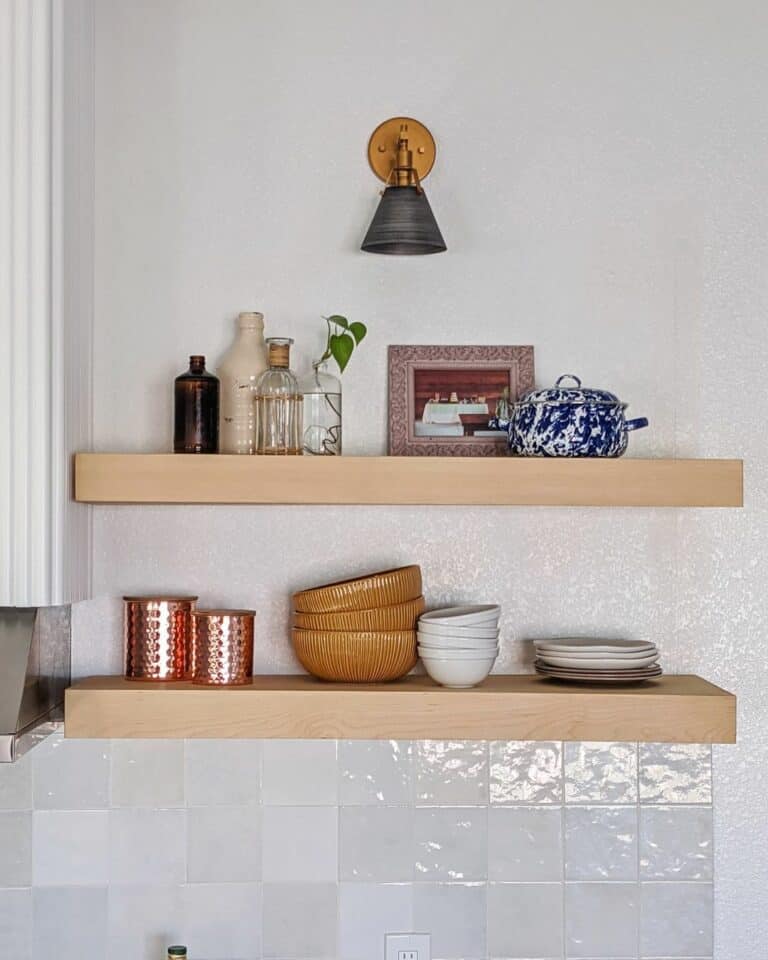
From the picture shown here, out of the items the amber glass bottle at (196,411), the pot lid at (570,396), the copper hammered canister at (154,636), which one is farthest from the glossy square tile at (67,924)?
the pot lid at (570,396)

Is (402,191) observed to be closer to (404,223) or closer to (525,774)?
(404,223)

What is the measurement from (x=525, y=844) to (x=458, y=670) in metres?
0.37

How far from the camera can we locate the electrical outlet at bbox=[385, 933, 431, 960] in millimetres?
2117

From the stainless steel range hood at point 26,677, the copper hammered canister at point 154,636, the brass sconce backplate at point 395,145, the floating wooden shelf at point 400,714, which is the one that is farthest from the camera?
the brass sconce backplate at point 395,145

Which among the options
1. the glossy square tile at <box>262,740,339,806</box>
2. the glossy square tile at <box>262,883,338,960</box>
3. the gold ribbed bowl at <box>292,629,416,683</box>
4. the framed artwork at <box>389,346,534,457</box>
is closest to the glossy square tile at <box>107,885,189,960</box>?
the glossy square tile at <box>262,883,338,960</box>

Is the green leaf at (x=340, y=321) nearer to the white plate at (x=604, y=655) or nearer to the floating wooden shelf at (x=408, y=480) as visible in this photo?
the floating wooden shelf at (x=408, y=480)

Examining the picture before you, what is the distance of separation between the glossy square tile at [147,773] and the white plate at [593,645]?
2.11 ft

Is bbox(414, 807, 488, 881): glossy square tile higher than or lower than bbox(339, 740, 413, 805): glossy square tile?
lower

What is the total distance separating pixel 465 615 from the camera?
200cm

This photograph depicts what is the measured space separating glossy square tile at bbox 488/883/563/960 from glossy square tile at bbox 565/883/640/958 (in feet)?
0.07

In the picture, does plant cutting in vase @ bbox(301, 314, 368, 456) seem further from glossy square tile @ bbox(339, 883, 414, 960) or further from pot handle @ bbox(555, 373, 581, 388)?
glossy square tile @ bbox(339, 883, 414, 960)

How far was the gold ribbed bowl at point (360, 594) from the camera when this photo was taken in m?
2.00

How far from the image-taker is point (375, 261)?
7.14 ft

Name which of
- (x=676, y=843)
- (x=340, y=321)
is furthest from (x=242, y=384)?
(x=676, y=843)
